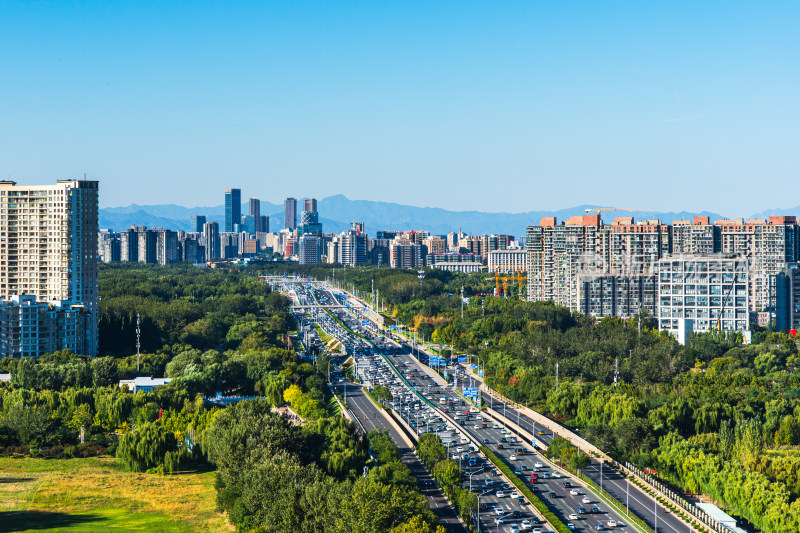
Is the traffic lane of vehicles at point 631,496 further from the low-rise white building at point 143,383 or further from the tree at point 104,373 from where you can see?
the tree at point 104,373

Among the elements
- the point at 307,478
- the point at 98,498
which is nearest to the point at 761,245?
the point at 307,478

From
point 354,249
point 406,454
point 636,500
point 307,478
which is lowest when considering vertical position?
point 636,500

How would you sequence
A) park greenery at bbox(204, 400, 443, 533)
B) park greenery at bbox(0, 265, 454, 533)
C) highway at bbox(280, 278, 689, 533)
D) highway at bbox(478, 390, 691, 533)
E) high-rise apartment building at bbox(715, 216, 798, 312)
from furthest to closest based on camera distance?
high-rise apartment building at bbox(715, 216, 798, 312), highway at bbox(280, 278, 689, 533), highway at bbox(478, 390, 691, 533), park greenery at bbox(0, 265, 454, 533), park greenery at bbox(204, 400, 443, 533)

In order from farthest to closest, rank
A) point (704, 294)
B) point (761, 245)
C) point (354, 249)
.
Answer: point (354, 249), point (761, 245), point (704, 294)

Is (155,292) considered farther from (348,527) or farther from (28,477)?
(348,527)

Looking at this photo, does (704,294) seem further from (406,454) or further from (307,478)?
(307,478)

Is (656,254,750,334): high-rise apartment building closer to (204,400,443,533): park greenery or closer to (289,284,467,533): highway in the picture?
(289,284,467,533): highway

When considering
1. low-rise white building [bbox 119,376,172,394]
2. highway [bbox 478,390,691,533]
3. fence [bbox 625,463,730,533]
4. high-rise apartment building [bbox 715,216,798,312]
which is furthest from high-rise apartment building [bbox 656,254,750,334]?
low-rise white building [bbox 119,376,172,394]
